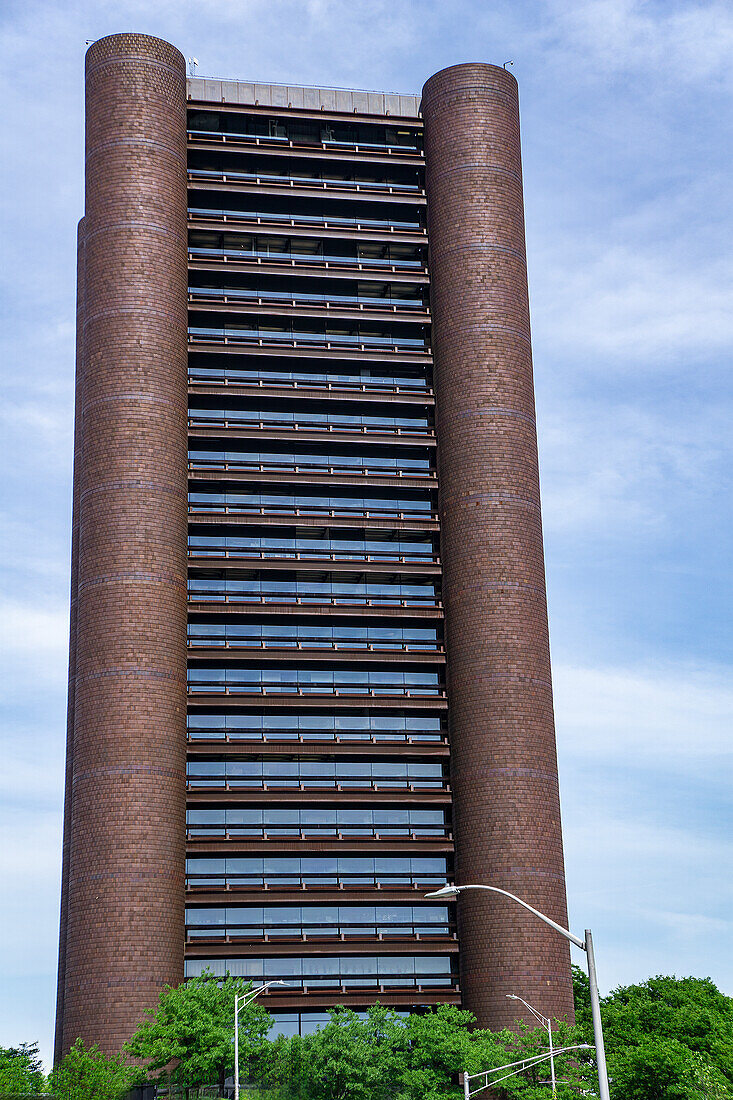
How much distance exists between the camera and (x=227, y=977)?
7350cm

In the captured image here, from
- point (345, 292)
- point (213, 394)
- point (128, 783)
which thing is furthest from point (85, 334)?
point (128, 783)

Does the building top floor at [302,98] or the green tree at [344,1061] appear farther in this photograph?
the building top floor at [302,98]

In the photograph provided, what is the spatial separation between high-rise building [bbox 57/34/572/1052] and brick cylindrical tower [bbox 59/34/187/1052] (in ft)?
0.63

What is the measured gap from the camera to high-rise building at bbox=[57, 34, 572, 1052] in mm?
81875

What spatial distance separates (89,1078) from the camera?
6969 cm

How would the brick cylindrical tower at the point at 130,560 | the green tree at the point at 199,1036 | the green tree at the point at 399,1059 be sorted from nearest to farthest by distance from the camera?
the green tree at the point at 199,1036 < the green tree at the point at 399,1059 < the brick cylindrical tower at the point at 130,560

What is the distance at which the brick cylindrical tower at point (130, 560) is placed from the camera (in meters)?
77.6

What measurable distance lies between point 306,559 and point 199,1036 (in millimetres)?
33656

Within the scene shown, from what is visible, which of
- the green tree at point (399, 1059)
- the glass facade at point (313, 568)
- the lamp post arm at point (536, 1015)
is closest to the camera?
the green tree at point (399, 1059)

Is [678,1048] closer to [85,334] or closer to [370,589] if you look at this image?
[370,589]

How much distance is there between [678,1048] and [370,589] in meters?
34.4

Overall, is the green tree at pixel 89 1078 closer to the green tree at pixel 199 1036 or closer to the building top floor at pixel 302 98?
the green tree at pixel 199 1036

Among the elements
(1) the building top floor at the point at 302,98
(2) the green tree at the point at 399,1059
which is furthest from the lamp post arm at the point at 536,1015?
(1) the building top floor at the point at 302,98

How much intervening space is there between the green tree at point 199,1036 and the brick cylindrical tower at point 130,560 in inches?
242
